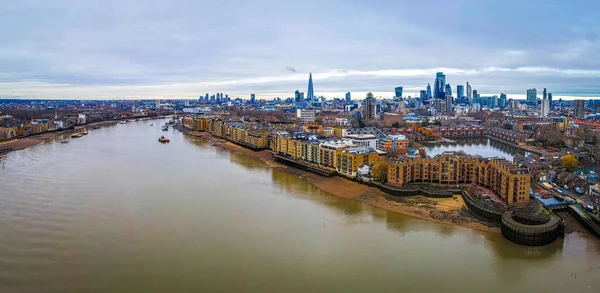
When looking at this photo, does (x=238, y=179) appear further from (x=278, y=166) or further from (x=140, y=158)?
(x=140, y=158)

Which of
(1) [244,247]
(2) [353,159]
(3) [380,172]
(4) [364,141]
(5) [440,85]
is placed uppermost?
(5) [440,85]

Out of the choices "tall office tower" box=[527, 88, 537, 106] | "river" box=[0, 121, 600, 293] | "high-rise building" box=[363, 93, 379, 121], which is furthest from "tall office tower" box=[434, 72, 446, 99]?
"river" box=[0, 121, 600, 293]

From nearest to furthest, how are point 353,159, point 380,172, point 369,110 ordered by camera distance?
point 380,172 → point 353,159 → point 369,110

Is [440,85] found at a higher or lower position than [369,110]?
higher

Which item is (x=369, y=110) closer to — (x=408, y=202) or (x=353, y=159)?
(x=353, y=159)

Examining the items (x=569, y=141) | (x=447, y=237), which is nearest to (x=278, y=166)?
(x=447, y=237)

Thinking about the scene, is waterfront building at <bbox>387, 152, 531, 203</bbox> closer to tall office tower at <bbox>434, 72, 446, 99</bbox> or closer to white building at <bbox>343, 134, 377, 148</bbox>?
white building at <bbox>343, 134, 377, 148</bbox>

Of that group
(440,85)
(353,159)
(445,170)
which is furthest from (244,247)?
(440,85)
